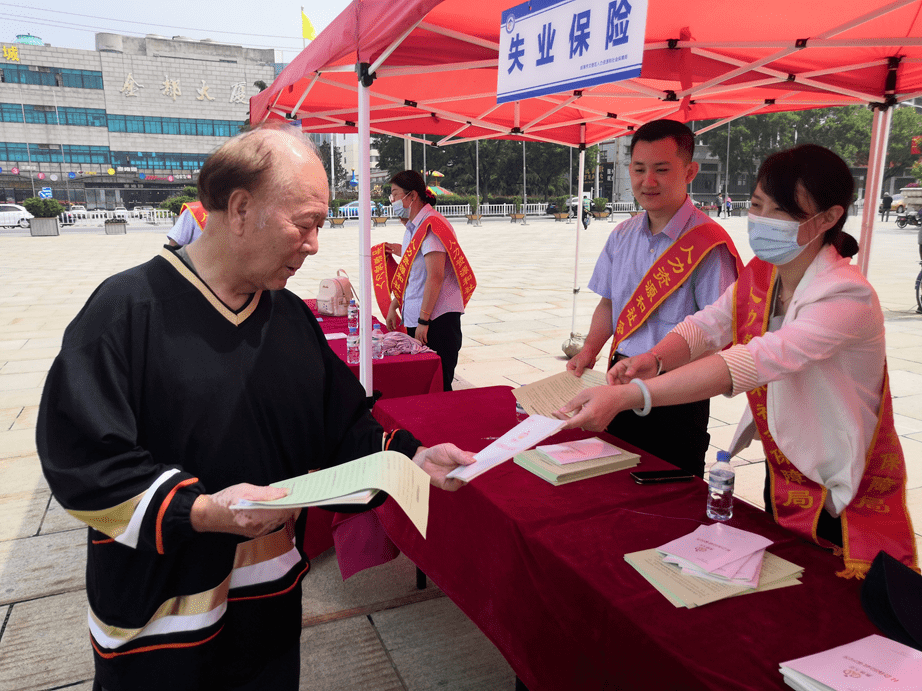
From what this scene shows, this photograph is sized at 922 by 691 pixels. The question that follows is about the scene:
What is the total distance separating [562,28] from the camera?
6.40 feet

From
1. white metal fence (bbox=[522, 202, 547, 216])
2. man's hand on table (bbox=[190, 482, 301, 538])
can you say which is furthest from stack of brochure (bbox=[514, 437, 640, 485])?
white metal fence (bbox=[522, 202, 547, 216])

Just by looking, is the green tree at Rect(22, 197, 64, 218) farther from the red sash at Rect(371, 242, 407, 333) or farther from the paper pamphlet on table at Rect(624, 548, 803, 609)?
the paper pamphlet on table at Rect(624, 548, 803, 609)

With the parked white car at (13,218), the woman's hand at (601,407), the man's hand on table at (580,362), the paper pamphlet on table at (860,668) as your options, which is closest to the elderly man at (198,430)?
the woman's hand at (601,407)

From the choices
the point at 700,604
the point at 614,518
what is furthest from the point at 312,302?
the point at 700,604

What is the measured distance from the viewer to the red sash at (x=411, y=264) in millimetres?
4230

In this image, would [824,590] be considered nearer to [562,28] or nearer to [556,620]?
[556,620]

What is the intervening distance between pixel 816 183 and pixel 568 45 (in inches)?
33.8

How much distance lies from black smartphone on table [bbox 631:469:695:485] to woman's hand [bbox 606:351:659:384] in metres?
0.31

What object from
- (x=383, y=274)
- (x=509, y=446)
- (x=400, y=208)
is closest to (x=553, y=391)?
(x=509, y=446)

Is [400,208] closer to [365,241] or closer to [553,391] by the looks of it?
[365,241]

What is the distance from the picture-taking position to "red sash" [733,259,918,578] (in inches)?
53.7

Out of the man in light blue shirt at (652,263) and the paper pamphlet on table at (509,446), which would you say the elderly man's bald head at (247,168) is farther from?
the man in light blue shirt at (652,263)

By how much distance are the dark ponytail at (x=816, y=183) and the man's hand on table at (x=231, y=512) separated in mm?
1356

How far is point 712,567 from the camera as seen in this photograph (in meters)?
1.30
